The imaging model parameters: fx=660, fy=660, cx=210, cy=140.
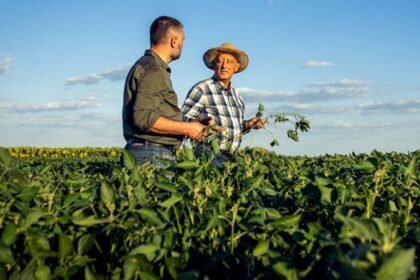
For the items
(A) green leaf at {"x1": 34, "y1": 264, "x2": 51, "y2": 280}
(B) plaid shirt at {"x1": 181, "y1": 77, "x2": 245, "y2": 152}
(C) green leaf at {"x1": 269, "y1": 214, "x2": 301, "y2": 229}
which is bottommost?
(A) green leaf at {"x1": 34, "y1": 264, "x2": 51, "y2": 280}

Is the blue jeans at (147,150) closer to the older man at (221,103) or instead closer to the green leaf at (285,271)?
the older man at (221,103)

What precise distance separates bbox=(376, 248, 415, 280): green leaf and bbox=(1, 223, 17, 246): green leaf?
4.01 feet

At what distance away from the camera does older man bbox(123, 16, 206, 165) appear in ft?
16.4

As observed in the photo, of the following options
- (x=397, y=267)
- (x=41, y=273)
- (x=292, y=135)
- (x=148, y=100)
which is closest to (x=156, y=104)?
(x=148, y=100)

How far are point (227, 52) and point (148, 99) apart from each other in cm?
326

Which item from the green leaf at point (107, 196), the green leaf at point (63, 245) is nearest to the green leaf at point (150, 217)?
the green leaf at point (107, 196)

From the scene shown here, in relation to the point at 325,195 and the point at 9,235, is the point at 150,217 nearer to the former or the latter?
the point at 9,235

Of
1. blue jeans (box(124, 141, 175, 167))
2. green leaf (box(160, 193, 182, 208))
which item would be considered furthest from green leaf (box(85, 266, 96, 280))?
blue jeans (box(124, 141, 175, 167))

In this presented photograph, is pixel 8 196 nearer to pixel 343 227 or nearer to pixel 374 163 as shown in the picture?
pixel 343 227

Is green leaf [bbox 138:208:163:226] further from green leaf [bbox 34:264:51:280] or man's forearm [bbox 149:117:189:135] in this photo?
man's forearm [bbox 149:117:189:135]

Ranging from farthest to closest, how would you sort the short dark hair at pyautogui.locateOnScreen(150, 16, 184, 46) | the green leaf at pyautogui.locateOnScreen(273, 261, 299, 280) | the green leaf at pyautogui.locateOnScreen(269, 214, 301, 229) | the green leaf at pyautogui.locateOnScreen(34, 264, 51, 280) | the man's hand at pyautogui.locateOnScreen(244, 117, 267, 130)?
the man's hand at pyautogui.locateOnScreen(244, 117, 267, 130)
the short dark hair at pyautogui.locateOnScreen(150, 16, 184, 46)
the green leaf at pyautogui.locateOnScreen(269, 214, 301, 229)
the green leaf at pyautogui.locateOnScreen(34, 264, 51, 280)
the green leaf at pyautogui.locateOnScreen(273, 261, 299, 280)

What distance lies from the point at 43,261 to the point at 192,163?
102 cm

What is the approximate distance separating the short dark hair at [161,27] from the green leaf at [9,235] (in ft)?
11.4

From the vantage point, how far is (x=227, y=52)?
26.6 ft
